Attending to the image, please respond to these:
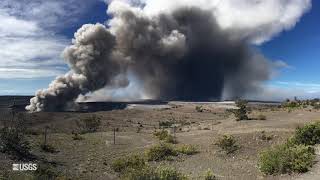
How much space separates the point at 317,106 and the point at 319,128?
1386 inches

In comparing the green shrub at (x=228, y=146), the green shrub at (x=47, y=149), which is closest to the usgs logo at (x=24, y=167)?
the green shrub at (x=47, y=149)

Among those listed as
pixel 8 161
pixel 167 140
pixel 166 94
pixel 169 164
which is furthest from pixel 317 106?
pixel 166 94

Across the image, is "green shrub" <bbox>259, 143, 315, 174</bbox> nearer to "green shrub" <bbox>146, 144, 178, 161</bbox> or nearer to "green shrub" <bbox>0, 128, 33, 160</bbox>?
"green shrub" <bbox>146, 144, 178, 161</bbox>

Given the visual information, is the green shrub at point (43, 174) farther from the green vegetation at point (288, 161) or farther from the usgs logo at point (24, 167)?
the green vegetation at point (288, 161)

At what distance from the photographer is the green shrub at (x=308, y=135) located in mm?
29547

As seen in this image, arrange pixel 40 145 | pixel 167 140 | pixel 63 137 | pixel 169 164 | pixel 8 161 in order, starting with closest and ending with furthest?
pixel 8 161 < pixel 169 164 < pixel 40 145 < pixel 167 140 < pixel 63 137

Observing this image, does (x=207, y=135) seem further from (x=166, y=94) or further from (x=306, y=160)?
(x=166, y=94)

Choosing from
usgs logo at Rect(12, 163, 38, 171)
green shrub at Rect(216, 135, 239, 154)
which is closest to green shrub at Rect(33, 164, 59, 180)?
usgs logo at Rect(12, 163, 38, 171)

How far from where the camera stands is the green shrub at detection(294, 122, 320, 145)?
96.9 feet

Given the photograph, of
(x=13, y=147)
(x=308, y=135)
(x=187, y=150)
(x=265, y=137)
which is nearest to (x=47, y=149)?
(x=13, y=147)

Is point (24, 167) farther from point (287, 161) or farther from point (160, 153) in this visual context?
point (287, 161)

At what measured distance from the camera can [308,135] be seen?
30031mm

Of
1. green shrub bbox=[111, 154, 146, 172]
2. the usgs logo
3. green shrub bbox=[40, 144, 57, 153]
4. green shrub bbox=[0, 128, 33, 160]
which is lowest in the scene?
green shrub bbox=[111, 154, 146, 172]

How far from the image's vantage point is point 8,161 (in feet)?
84.8
